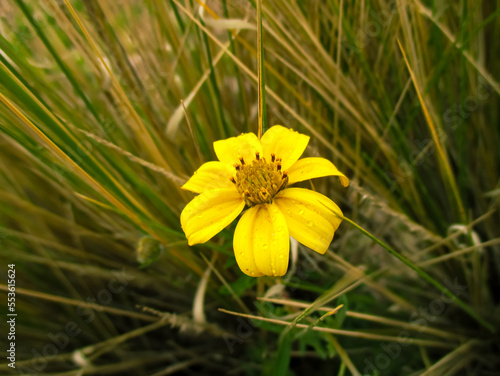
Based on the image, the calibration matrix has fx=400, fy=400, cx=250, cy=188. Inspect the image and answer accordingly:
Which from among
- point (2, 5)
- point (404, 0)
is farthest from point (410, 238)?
point (2, 5)

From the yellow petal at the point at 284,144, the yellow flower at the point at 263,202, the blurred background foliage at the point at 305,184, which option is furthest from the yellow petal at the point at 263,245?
the blurred background foliage at the point at 305,184

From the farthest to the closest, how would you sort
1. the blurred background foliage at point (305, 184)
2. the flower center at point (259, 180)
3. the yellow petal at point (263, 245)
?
the blurred background foliage at point (305, 184) → the flower center at point (259, 180) → the yellow petal at point (263, 245)

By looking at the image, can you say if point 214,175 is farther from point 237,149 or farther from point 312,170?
point 312,170

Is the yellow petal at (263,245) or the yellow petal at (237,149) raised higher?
the yellow petal at (237,149)

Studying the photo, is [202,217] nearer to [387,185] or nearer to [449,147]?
[387,185]

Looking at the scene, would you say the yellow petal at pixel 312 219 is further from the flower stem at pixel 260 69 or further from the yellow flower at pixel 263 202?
the flower stem at pixel 260 69

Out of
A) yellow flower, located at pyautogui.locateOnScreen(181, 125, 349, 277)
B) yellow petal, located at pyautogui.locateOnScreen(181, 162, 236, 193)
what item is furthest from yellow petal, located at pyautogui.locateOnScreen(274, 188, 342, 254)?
yellow petal, located at pyautogui.locateOnScreen(181, 162, 236, 193)
